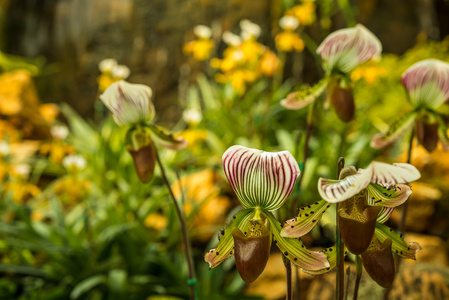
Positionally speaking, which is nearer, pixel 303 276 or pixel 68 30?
pixel 303 276

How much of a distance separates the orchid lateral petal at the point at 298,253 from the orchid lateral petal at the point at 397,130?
19.6 inches

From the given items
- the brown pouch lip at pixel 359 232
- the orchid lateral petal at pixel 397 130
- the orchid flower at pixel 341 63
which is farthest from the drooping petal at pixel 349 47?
the brown pouch lip at pixel 359 232

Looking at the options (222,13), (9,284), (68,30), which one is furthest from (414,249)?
(68,30)

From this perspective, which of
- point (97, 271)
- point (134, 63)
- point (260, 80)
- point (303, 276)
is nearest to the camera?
point (303, 276)

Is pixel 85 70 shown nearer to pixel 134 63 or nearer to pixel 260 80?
pixel 134 63

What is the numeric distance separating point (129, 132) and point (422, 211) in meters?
1.74

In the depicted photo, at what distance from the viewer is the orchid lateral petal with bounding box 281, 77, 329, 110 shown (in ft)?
3.41

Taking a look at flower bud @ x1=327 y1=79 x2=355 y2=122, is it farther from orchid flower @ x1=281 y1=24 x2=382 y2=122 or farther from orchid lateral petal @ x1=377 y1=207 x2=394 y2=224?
orchid lateral petal @ x1=377 y1=207 x2=394 y2=224

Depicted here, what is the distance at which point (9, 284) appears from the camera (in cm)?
190

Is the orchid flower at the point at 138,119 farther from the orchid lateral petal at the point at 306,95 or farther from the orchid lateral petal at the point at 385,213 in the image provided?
the orchid lateral petal at the point at 385,213

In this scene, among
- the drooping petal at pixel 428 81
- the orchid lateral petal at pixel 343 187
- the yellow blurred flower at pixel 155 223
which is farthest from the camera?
the yellow blurred flower at pixel 155 223

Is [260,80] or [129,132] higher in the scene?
[129,132]

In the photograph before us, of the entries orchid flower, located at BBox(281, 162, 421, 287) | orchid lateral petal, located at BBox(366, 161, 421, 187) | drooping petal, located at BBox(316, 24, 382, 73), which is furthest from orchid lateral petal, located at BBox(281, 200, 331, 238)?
drooping petal, located at BBox(316, 24, 382, 73)

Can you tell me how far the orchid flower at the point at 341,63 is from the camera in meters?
0.93
